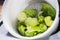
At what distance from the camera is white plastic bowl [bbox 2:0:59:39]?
506 millimetres

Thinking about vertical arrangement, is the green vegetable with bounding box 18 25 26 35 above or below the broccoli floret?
below

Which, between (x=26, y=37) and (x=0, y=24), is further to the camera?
(x=0, y=24)

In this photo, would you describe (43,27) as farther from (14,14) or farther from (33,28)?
(14,14)

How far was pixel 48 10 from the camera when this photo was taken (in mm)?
562

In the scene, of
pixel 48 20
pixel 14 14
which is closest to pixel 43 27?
pixel 48 20

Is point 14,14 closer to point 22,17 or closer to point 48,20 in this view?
point 22,17

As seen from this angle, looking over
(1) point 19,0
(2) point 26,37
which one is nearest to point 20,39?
(2) point 26,37

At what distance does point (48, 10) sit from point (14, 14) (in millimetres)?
153

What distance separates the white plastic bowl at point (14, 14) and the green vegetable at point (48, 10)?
15mm

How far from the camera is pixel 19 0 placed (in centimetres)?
62

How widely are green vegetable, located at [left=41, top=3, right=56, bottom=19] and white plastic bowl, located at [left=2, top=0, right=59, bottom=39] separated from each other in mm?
15

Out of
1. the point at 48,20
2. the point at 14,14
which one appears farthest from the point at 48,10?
the point at 14,14

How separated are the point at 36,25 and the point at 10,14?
125 millimetres

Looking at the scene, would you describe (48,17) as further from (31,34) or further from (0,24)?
(0,24)
